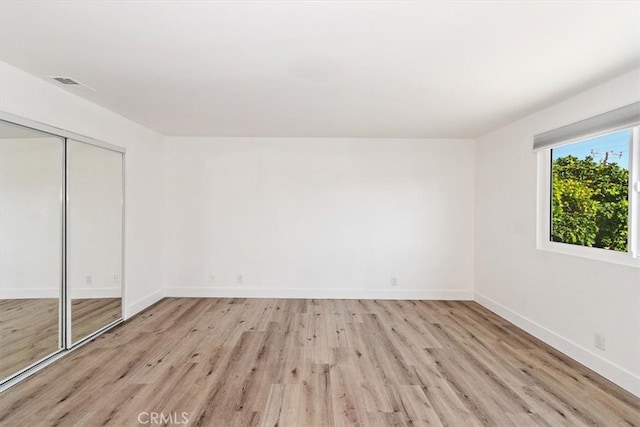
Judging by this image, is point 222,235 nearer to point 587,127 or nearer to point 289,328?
point 289,328

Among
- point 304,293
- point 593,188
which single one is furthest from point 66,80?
point 593,188

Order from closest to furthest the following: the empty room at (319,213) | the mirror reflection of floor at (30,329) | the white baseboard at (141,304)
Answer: the empty room at (319,213) → the mirror reflection of floor at (30,329) → the white baseboard at (141,304)

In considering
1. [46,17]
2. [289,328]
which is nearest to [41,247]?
[46,17]

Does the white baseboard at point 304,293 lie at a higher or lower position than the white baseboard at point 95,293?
lower

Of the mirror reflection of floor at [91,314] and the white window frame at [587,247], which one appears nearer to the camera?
the white window frame at [587,247]

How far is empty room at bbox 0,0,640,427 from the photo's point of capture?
190 centimetres

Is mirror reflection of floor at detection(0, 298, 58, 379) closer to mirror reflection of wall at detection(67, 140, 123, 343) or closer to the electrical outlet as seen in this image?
mirror reflection of wall at detection(67, 140, 123, 343)

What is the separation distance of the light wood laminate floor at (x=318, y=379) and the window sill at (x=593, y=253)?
0.99 metres

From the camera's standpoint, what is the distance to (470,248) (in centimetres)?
460

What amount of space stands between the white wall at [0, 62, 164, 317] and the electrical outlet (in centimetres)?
498

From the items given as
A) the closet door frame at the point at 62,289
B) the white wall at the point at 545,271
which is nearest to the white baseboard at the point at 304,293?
the white wall at the point at 545,271

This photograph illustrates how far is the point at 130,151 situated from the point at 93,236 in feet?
4.02

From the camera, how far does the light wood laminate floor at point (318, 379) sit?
2.00 m

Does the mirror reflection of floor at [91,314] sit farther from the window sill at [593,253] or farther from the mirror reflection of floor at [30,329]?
the window sill at [593,253]
